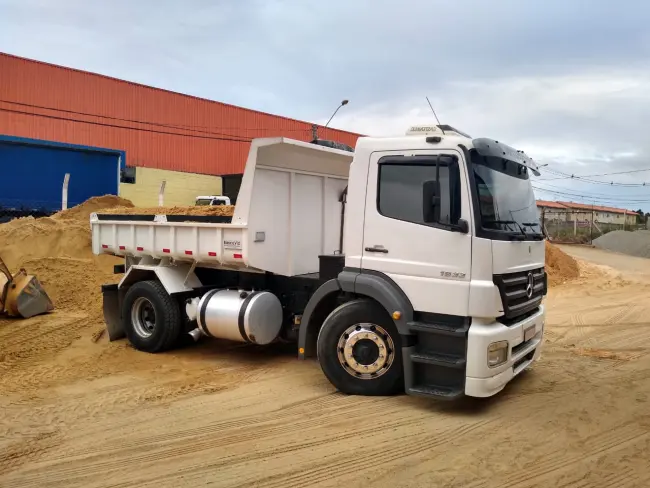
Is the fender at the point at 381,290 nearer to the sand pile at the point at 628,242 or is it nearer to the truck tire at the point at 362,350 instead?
the truck tire at the point at 362,350

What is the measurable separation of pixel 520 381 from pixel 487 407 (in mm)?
1036

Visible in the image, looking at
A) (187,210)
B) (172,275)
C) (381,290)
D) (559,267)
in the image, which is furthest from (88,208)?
(559,267)

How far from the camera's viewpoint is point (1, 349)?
7.69 metres

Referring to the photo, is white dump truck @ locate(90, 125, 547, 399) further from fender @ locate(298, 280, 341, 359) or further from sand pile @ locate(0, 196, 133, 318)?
sand pile @ locate(0, 196, 133, 318)

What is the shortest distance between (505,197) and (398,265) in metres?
1.22

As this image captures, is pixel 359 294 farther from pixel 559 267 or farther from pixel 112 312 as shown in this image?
pixel 559 267

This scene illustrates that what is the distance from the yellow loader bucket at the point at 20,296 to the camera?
9.12 meters

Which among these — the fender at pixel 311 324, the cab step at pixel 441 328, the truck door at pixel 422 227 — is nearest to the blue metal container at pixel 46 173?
the fender at pixel 311 324

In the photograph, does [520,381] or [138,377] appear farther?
[138,377]

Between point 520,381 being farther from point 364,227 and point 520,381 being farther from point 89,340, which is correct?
point 89,340

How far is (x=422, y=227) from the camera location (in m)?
5.24

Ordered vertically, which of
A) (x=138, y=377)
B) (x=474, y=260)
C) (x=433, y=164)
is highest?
(x=433, y=164)

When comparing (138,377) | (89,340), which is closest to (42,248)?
(89,340)

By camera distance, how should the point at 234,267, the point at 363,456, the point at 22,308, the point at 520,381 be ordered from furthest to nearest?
the point at 22,308 < the point at 234,267 < the point at 520,381 < the point at 363,456
